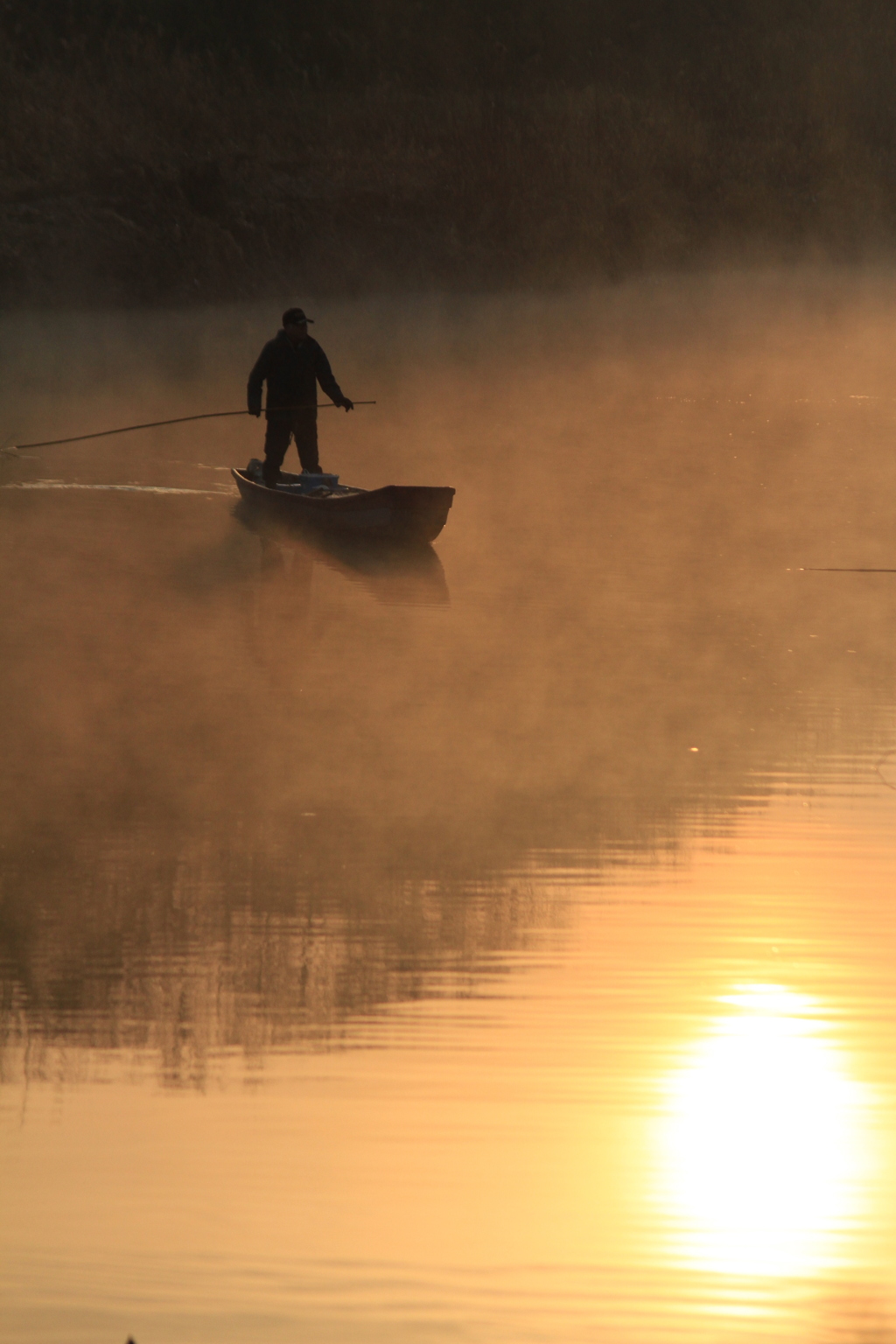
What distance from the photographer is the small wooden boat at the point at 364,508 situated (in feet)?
55.0

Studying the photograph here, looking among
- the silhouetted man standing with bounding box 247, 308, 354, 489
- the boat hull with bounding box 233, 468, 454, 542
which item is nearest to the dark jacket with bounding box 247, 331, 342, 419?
the silhouetted man standing with bounding box 247, 308, 354, 489

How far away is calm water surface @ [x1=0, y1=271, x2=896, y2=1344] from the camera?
4.99 metres

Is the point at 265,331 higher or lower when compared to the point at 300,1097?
higher

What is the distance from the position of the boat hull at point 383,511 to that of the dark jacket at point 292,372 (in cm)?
80

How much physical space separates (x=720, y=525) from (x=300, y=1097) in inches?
545

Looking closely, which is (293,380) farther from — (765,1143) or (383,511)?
(765,1143)

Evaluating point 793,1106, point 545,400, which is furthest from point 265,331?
point 793,1106

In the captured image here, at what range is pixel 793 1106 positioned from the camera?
6004 millimetres

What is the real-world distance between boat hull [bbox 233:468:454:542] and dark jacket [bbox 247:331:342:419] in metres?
0.80

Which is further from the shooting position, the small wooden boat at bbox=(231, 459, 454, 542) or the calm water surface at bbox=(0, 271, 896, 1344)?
the small wooden boat at bbox=(231, 459, 454, 542)

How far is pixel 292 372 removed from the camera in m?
17.6

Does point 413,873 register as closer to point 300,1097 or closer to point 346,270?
point 300,1097

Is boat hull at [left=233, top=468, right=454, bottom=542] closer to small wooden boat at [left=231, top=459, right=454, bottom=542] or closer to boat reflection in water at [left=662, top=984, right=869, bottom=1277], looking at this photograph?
small wooden boat at [left=231, top=459, right=454, bottom=542]

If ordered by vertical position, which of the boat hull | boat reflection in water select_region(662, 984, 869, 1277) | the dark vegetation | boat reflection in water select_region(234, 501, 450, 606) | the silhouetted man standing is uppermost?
the dark vegetation
